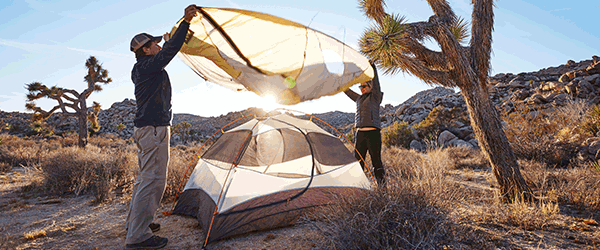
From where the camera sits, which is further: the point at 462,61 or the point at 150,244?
the point at 462,61

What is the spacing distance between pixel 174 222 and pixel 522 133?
8.84 metres

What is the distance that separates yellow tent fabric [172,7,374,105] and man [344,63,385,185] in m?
0.98

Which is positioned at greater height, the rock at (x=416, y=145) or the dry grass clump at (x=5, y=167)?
the dry grass clump at (x=5, y=167)

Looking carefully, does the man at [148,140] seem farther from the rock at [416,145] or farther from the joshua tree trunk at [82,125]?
the joshua tree trunk at [82,125]

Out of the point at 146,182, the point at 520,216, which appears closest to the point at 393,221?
the point at 520,216

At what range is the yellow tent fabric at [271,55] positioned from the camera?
118 inches

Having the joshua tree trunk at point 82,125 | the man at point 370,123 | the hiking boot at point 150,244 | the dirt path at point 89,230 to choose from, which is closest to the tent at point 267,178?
the dirt path at point 89,230

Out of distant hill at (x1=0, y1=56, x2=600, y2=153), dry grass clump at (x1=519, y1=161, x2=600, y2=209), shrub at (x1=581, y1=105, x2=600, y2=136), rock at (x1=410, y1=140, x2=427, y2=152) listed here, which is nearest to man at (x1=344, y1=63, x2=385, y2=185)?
distant hill at (x1=0, y1=56, x2=600, y2=153)

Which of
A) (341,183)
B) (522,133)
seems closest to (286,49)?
(341,183)

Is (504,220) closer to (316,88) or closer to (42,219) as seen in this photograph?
(316,88)

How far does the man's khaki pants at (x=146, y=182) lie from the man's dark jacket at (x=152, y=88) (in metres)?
0.10

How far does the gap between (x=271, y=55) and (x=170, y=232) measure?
2.52 metres

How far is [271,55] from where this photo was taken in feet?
10.6

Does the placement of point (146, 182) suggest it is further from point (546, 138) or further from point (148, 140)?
point (546, 138)
